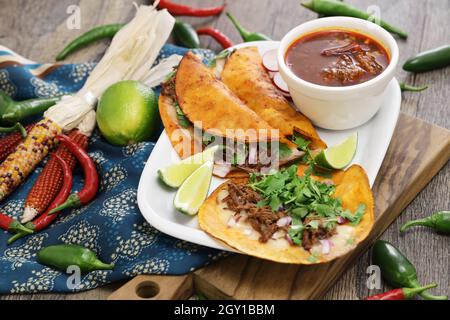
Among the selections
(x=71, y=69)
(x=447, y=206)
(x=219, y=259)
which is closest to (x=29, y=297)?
(x=219, y=259)

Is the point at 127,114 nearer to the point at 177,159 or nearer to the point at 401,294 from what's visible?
the point at 177,159

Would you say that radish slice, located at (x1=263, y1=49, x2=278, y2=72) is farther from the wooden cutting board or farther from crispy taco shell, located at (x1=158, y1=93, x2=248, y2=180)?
the wooden cutting board

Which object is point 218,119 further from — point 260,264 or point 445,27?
point 445,27

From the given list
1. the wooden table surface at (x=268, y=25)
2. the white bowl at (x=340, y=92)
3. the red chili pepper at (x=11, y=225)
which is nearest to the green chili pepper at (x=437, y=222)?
the wooden table surface at (x=268, y=25)

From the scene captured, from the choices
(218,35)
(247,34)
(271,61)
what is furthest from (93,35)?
(271,61)

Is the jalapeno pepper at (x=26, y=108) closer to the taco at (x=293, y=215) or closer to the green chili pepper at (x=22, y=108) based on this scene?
the green chili pepper at (x=22, y=108)
